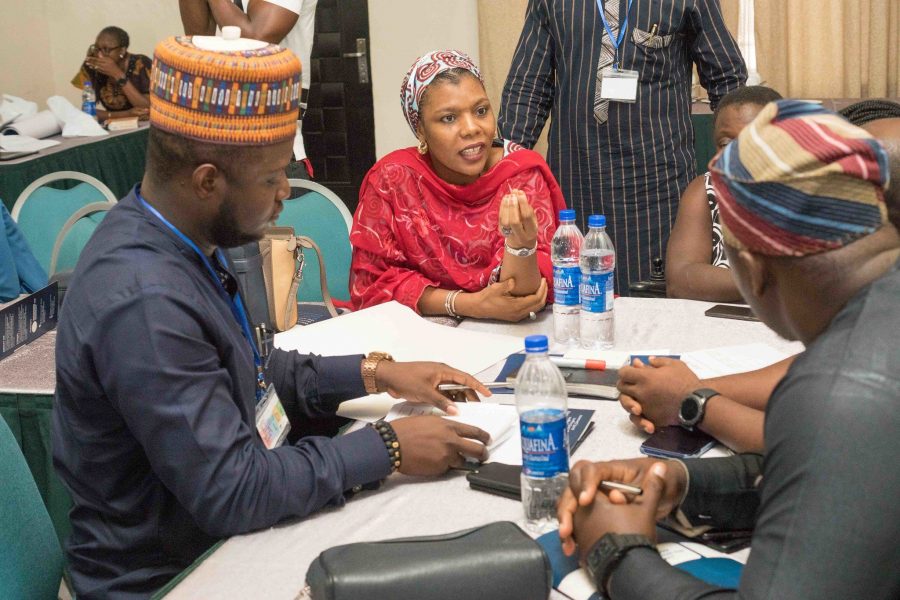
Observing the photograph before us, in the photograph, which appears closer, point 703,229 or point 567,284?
point 567,284

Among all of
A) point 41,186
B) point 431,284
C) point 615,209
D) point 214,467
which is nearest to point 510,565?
point 214,467

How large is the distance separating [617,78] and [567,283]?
1.57m

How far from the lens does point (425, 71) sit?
8.78 ft

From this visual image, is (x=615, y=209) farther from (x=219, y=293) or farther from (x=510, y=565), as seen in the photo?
(x=510, y=565)

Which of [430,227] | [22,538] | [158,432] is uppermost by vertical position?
[430,227]

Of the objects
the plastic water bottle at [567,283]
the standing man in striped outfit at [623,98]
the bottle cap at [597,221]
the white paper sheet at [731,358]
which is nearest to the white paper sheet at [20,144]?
the standing man in striped outfit at [623,98]

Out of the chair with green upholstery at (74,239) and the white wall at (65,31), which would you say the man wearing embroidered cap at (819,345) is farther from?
the white wall at (65,31)

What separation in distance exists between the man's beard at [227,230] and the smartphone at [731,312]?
1.28 meters

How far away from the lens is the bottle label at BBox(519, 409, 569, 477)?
141cm

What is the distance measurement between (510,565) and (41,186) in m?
3.22

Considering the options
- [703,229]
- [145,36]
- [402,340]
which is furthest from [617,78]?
[145,36]

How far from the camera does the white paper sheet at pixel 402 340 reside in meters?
2.19

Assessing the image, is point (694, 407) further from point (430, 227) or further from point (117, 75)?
point (117, 75)

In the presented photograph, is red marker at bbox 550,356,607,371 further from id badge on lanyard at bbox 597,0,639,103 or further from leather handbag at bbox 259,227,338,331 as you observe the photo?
id badge on lanyard at bbox 597,0,639,103
